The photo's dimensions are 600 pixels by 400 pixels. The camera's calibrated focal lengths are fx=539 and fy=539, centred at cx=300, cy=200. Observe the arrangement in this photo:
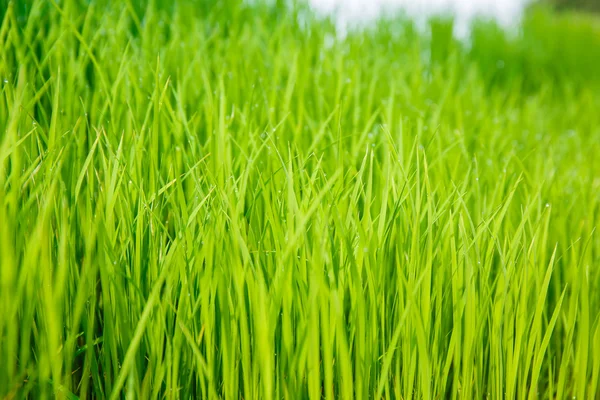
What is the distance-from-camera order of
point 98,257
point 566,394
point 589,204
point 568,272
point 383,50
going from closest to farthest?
point 98,257, point 566,394, point 568,272, point 589,204, point 383,50

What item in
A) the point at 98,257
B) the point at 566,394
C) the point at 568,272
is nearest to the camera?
the point at 98,257

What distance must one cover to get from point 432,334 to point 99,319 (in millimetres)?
637

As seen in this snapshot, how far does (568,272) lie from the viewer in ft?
4.12

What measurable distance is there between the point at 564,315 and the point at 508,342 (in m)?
0.23

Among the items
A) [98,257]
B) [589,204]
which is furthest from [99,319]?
[589,204]

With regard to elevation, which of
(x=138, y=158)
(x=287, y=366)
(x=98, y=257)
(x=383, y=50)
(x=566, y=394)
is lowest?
(x=566, y=394)

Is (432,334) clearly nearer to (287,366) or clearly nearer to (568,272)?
(287,366)

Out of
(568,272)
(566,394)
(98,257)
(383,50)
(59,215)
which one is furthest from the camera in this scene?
(383,50)

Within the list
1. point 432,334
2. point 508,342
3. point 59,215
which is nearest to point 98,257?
point 59,215

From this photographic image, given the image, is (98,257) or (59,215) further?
(59,215)

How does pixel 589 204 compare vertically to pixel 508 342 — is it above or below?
above

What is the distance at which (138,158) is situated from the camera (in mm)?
1049

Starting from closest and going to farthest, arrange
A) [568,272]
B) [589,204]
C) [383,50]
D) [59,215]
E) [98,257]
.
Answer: [98,257], [59,215], [568,272], [589,204], [383,50]

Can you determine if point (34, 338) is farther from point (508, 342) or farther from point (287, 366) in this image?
point (508, 342)
